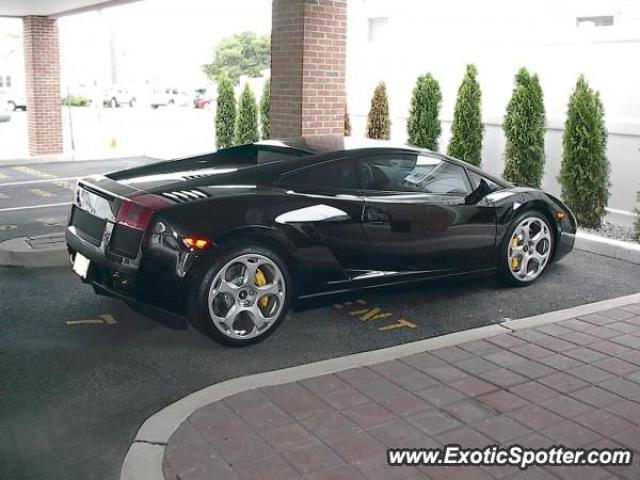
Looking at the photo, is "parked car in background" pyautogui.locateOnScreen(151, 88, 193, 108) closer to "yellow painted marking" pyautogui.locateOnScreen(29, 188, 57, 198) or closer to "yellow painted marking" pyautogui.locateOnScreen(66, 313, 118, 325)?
"yellow painted marking" pyautogui.locateOnScreen(29, 188, 57, 198)

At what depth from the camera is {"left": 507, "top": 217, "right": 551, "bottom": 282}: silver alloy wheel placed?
6.77 metres

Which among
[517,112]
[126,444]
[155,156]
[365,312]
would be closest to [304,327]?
[365,312]

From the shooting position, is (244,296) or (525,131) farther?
(525,131)

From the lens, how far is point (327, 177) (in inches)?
225

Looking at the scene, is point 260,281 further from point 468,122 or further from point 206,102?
point 206,102

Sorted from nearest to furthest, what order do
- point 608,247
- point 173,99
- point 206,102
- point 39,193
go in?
point 608,247 < point 39,193 < point 206,102 < point 173,99

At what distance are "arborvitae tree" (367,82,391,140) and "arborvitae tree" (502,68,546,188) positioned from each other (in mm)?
2996

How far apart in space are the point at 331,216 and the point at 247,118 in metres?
10.7

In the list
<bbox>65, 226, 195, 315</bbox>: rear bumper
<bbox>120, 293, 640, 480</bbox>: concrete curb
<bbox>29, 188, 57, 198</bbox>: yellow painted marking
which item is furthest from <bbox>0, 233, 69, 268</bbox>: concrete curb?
<bbox>29, 188, 57, 198</bbox>: yellow painted marking

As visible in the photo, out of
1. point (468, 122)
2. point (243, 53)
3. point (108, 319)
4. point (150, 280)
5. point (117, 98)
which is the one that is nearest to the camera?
point (150, 280)

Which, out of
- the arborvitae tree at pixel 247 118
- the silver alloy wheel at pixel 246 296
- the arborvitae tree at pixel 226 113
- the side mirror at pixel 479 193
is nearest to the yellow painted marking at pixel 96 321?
the silver alloy wheel at pixel 246 296

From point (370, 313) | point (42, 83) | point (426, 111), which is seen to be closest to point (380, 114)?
point (426, 111)

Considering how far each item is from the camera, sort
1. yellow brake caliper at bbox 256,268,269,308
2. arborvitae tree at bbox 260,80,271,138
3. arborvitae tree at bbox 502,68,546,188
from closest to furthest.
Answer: yellow brake caliper at bbox 256,268,269,308 → arborvitae tree at bbox 502,68,546,188 → arborvitae tree at bbox 260,80,271,138

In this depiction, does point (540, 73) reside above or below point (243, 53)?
below
